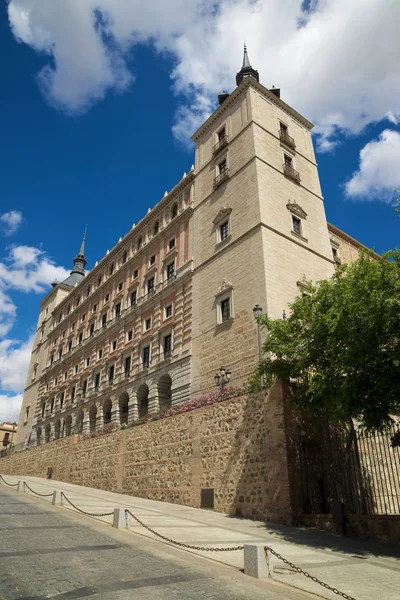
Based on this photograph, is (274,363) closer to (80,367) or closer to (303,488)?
(303,488)

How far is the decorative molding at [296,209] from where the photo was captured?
25.6 m

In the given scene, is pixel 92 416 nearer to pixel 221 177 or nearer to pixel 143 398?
pixel 143 398

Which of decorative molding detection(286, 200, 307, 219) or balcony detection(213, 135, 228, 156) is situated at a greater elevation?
balcony detection(213, 135, 228, 156)

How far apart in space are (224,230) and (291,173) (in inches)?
241

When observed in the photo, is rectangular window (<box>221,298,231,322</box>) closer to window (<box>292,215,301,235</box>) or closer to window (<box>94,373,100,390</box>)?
window (<box>292,215,301,235</box>)

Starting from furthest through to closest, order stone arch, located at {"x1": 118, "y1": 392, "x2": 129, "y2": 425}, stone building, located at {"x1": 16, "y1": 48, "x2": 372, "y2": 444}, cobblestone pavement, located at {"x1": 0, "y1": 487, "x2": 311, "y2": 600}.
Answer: stone arch, located at {"x1": 118, "y1": 392, "x2": 129, "y2": 425} < stone building, located at {"x1": 16, "y1": 48, "x2": 372, "y2": 444} < cobblestone pavement, located at {"x1": 0, "y1": 487, "x2": 311, "y2": 600}

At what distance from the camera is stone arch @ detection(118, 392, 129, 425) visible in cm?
3067

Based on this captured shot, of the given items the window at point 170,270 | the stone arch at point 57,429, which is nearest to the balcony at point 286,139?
the window at point 170,270

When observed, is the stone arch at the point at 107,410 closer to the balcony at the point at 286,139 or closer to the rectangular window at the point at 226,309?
the rectangular window at the point at 226,309

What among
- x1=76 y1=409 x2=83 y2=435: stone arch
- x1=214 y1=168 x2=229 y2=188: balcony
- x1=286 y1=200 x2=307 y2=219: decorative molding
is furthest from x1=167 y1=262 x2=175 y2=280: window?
x1=76 y1=409 x2=83 y2=435: stone arch

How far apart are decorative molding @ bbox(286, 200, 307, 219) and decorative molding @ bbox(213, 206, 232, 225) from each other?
11.9 ft

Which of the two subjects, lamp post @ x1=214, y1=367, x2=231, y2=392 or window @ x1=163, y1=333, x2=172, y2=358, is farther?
window @ x1=163, y1=333, x2=172, y2=358

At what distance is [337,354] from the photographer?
10648 millimetres

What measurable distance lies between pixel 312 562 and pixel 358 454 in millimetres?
5182
